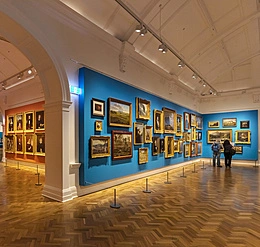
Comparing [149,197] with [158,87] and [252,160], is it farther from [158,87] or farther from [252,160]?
[252,160]

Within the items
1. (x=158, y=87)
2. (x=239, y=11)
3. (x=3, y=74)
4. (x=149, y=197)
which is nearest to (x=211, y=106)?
(x=158, y=87)

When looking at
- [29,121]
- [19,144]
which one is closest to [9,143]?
[19,144]

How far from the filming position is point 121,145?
27.5 feet

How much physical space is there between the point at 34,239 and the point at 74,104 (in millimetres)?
4018

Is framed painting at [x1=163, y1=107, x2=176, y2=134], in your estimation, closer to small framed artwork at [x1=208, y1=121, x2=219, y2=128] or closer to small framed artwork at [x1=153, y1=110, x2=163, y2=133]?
small framed artwork at [x1=153, y1=110, x2=163, y2=133]

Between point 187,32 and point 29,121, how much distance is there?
9.80m

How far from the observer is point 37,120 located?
11.8m

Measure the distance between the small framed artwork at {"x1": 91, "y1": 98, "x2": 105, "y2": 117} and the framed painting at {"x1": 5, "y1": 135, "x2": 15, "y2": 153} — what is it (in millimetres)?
9224

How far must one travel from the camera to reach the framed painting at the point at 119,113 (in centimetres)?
793

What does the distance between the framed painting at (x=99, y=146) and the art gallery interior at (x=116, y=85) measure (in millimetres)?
35

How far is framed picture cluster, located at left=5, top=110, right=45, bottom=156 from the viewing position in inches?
460

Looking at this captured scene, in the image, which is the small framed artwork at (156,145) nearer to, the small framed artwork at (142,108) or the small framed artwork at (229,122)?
the small framed artwork at (142,108)

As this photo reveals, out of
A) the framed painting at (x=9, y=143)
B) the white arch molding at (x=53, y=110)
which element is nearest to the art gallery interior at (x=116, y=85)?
the white arch molding at (x=53, y=110)

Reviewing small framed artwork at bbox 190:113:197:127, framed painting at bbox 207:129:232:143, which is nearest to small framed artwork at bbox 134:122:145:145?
small framed artwork at bbox 190:113:197:127
